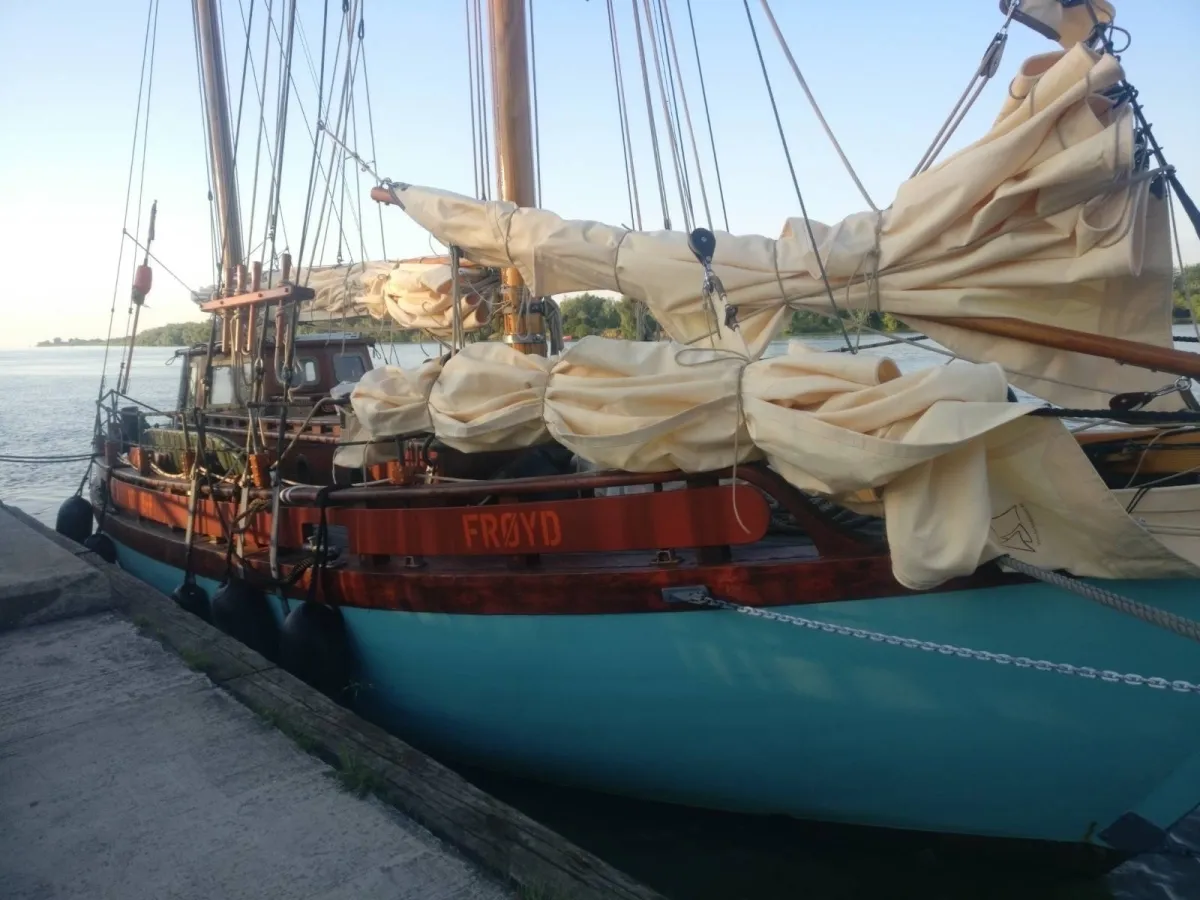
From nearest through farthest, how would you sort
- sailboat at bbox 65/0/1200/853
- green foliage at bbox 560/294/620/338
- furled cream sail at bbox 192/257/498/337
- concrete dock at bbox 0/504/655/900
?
concrete dock at bbox 0/504/655/900 → sailboat at bbox 65/0/1200/853 → furled cream sail at bbox 192/257/498/337 → green foliage at bbox 560/294/620/338

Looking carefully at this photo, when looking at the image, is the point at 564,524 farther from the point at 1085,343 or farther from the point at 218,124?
the point at 218,124

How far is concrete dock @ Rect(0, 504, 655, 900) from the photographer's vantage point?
3.06m

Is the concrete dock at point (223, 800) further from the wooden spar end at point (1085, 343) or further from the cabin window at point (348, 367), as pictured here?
the cabin window at point (348, 367)

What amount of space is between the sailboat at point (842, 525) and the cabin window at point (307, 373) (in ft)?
13.5

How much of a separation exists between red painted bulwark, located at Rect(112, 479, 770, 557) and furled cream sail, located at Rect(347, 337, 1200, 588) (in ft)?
0.62

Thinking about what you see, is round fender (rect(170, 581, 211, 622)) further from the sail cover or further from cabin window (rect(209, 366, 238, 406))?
the sail cover

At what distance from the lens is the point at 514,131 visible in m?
7.11

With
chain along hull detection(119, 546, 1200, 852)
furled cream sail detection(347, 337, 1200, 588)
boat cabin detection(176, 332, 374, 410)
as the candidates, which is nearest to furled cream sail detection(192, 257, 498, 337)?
boat cabin detection(176, 332, 374, 410)

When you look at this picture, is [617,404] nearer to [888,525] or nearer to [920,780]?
[888,525]

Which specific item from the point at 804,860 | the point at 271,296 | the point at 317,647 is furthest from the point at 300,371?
the point at 804,860

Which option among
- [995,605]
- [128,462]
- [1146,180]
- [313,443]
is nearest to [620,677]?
[995,605]

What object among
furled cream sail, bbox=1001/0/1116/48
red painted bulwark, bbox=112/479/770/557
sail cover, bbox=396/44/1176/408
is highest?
furled cream sail, bbox=1001/0/1116/48

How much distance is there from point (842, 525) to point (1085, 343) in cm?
127

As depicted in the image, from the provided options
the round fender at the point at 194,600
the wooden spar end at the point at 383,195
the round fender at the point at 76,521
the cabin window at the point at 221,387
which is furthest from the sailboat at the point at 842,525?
the round fender at the point at 76,521
